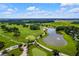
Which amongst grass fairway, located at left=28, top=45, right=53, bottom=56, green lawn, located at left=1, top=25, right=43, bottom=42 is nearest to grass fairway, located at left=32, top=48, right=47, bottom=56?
grass fairway, located at left=28, top=45, right=53, bottom=56

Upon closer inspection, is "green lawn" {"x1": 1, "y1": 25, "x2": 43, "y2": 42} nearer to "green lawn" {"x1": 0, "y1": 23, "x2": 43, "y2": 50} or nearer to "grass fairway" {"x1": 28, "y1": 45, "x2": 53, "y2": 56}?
"green lawn" {"x1": 0, "y1": 23, "x2": 43, "y2": 50}

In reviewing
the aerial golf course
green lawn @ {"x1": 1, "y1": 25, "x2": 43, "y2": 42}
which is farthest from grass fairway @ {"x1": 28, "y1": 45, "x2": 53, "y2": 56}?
green lawn @ {"x1": 1, "y1": 25, "x2": 43, "y2": 42}

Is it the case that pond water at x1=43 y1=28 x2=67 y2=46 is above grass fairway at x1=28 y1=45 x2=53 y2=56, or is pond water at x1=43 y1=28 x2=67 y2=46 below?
above

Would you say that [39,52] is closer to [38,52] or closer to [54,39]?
[38,52]

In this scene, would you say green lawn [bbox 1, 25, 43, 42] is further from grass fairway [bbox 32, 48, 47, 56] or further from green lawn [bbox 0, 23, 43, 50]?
grass fairway [bbox 32, 48, 47, 56]

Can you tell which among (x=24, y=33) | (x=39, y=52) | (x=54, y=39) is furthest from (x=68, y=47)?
(x=24, y=33)

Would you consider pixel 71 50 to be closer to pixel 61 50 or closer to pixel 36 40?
pixel 61 50

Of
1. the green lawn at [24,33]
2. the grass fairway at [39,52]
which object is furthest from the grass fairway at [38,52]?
the green lawn at [24,33]

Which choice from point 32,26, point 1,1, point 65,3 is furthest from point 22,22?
point 65,3
